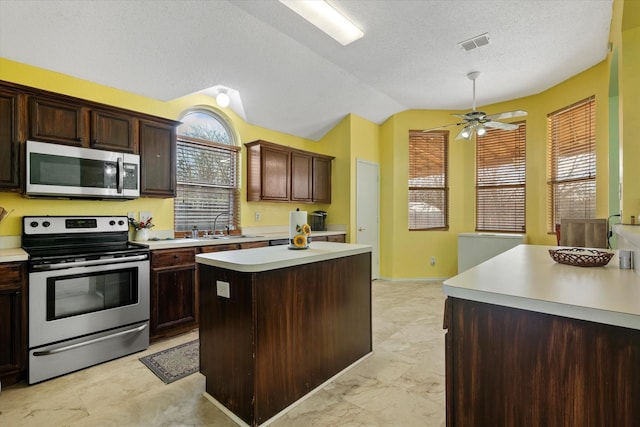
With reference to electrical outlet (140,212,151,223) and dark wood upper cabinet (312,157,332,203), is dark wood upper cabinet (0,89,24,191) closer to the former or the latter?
electrical outlet (140,212,151,223)

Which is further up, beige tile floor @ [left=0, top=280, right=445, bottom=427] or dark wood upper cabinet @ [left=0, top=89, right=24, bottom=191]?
dark wood upper cabinet @ [left=0, top=89, right=24, bottom=191]

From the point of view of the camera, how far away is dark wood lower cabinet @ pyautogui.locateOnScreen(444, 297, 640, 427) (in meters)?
0.90

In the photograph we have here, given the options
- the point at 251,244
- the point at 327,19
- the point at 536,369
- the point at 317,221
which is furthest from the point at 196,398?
the point at 317,221

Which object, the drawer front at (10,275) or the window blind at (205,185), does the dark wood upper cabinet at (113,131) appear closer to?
the window blind at (205,185)

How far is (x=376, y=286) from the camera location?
5.11m

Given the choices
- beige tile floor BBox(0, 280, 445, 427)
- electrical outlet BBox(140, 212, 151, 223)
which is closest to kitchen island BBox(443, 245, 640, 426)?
beige tile floor BBox(0, 280, 445, 427)

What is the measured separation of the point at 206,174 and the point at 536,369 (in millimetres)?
3883

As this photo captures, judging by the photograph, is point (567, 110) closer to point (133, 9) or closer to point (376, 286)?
point (376, 286)

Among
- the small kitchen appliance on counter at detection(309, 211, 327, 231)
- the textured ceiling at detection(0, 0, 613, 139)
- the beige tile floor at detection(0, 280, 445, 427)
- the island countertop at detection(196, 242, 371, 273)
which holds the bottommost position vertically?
the beige tile floor at detection(0, 280, 445, 427)

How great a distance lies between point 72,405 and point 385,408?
78.4 inches

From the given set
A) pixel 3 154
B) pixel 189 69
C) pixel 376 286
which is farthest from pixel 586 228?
pixel 3 154

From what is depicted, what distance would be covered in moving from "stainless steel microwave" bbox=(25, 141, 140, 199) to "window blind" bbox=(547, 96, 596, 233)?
523 cm

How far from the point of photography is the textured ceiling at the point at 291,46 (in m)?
2.64

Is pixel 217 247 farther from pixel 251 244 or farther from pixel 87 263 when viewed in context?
pixel 87 263
